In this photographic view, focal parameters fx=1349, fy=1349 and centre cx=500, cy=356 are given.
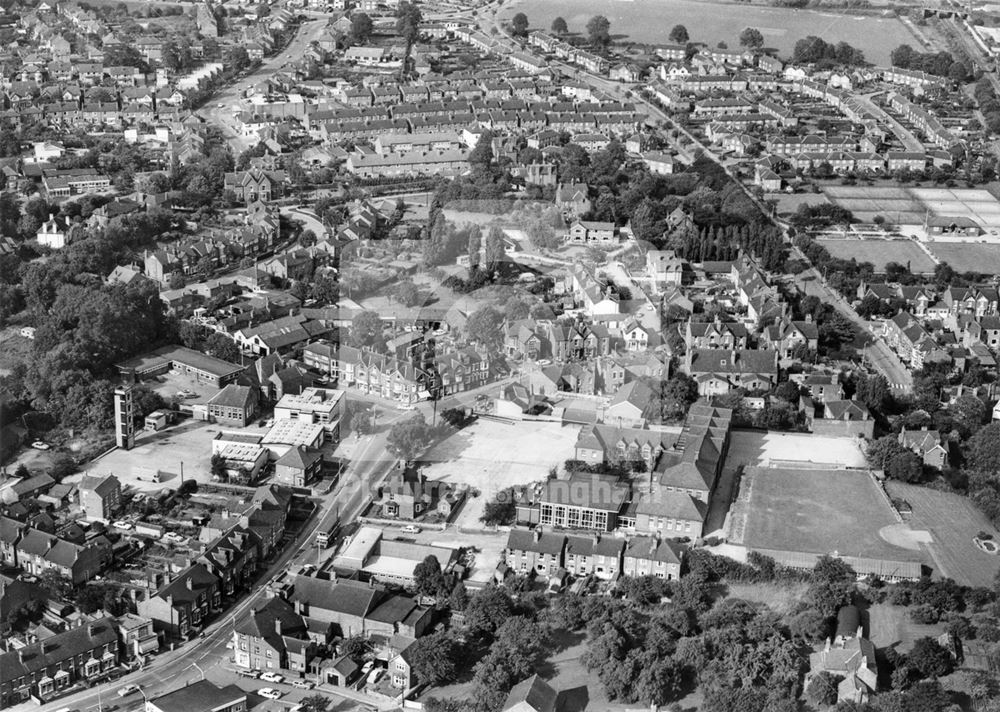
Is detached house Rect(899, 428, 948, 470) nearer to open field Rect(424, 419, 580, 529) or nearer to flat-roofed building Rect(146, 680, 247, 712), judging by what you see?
open field Rect(424, 419, 580, 529)

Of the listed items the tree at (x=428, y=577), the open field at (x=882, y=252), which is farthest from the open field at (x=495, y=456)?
the open field at (x=882, y=252)

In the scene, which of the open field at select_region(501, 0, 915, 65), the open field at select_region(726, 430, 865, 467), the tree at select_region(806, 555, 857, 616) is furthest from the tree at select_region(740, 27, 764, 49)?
the tree at select_region(806, 555, 857, 616)

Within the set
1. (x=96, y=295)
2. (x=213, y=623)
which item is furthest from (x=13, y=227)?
(x=213, y=623)

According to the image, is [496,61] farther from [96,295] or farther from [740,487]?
[740,487]

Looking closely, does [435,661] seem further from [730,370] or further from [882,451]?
[730,370]

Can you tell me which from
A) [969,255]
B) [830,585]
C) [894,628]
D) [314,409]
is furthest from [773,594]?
[969,255]

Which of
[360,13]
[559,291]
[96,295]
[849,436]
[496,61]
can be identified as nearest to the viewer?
[849,436]
